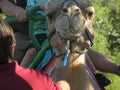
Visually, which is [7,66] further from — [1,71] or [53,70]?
[53,70]

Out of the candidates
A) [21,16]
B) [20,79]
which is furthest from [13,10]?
[20,79]

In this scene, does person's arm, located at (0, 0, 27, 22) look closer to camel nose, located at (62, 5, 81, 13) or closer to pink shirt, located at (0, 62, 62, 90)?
camel nose, located at (62, 5, 81, 13)

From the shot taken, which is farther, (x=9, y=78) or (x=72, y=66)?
(x=72, y=66)

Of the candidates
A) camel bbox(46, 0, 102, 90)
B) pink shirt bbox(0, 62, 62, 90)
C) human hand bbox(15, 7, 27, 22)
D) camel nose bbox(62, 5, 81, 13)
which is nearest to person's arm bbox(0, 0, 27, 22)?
human hand bbox(15, 7, 27, 22)

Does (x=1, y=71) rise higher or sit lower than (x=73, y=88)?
higher

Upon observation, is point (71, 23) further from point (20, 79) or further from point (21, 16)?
point (21, 16)

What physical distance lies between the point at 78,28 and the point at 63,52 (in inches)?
9.4

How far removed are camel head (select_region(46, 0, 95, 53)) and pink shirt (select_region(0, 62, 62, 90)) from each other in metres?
0.41

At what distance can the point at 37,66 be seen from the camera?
4.23 m

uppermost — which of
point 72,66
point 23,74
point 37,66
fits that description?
point 23,74

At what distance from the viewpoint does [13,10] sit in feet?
14.1

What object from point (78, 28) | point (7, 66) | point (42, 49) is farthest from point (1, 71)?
point (42, 49)

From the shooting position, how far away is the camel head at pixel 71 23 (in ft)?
10.8

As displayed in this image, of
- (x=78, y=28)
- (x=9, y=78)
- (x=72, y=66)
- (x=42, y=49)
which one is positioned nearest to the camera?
(x=9, y=78)
